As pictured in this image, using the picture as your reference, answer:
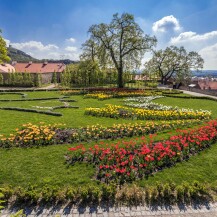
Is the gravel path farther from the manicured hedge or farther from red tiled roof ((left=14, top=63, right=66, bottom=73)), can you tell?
red tiled roof ((left=14, top=63, right=66, bottom=73))

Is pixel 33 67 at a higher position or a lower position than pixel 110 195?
higher

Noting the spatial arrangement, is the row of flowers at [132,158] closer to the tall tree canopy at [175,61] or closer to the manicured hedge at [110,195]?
the manicured hedge at [110,195]

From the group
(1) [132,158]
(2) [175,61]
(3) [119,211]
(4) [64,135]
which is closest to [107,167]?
(1) [132,158]

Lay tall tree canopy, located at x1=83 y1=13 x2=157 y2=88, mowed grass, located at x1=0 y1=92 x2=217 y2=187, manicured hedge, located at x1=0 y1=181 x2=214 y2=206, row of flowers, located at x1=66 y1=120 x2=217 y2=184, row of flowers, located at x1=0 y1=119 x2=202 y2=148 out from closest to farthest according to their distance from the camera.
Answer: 1. manicured hedge, located at x1=0 y1=181 x2=214 y2=206
2. mowed grass, located at x1=0 y1=92 x2=217 y2=187
3. row of flowers, located at x1=66 y1=120 x2=217 y2=184
4. row of flowers, located at x1=0 y1=119 x2=202 y2=148
5. tall tree canopy, located at x1=83 y1=13 x2=157 y2=88

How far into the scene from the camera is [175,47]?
141ft

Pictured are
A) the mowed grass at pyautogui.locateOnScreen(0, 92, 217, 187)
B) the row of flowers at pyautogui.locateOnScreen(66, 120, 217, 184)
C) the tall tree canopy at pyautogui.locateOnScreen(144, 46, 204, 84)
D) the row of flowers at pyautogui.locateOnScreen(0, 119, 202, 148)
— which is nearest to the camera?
the mowed grass at pyautogui.locateOnScreen(0, 92, 217, 187)

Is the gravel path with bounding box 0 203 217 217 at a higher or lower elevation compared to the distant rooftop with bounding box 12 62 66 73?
lower

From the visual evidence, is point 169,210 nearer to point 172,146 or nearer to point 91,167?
point 91,167

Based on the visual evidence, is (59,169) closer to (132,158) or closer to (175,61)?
(132,158)

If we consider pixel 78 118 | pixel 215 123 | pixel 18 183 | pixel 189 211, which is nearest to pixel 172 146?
pixel 189 211

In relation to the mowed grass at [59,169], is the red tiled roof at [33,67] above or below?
above

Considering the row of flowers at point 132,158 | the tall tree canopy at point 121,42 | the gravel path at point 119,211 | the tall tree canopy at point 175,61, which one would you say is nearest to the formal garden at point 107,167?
the row of flowers at point 132,158

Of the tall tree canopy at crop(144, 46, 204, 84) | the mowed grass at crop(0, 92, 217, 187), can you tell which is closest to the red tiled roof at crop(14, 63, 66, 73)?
the tall tree canopy at crop(144, 46, 204, 84)

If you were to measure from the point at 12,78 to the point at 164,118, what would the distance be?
35359 millimetres
